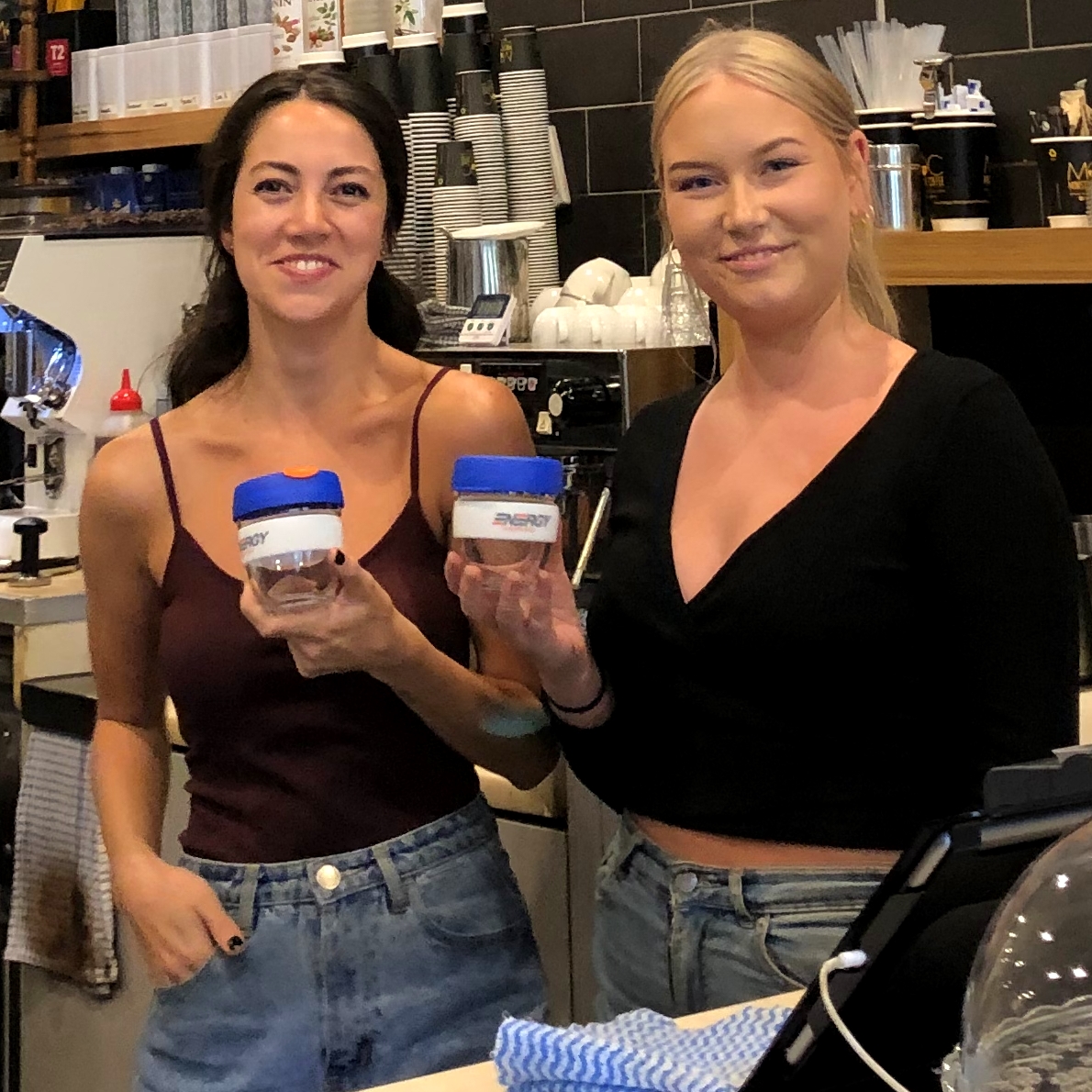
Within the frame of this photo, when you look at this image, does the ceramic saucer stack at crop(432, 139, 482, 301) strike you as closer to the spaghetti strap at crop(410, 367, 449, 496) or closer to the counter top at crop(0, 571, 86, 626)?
the counter top at crop(0, 571, 86, 626)

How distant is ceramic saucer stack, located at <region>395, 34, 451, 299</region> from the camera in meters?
2.79

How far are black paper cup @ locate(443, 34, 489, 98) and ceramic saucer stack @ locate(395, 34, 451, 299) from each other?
2 centimetres

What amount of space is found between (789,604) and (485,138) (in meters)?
1.66

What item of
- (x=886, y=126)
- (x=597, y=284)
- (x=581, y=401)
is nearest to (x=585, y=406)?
(x=581, y=401)

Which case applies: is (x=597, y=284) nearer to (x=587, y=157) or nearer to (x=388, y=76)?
(x=587, y=157)

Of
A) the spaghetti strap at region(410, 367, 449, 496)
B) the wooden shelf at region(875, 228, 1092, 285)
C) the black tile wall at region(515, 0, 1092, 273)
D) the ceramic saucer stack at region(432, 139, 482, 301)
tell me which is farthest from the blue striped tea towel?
the ceramic saucer stack at region(432, 139, 482, 301)

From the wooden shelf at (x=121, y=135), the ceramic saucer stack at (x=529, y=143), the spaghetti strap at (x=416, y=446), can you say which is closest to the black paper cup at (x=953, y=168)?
the ceramic saucer stack at (x=529, y=143)

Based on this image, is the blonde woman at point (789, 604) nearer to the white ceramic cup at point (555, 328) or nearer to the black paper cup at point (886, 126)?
the black paper cup at point (886, 126)

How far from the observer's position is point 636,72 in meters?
2.84

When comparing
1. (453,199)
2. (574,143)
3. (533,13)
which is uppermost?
(533,13)

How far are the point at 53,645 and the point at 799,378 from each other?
1.59 meters

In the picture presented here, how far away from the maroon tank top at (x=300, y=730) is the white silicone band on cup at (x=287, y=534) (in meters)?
0.24

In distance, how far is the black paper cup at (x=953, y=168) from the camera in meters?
2.20

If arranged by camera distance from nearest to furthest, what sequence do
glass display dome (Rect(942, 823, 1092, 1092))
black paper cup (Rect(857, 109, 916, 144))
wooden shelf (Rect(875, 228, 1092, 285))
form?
glass display dome (Rect(942, 823, 1092, 1092)), wooden shelf (Rect(875, 228, 1092, 285)), black paper cup (Rect(857, 109, 916, 144))
